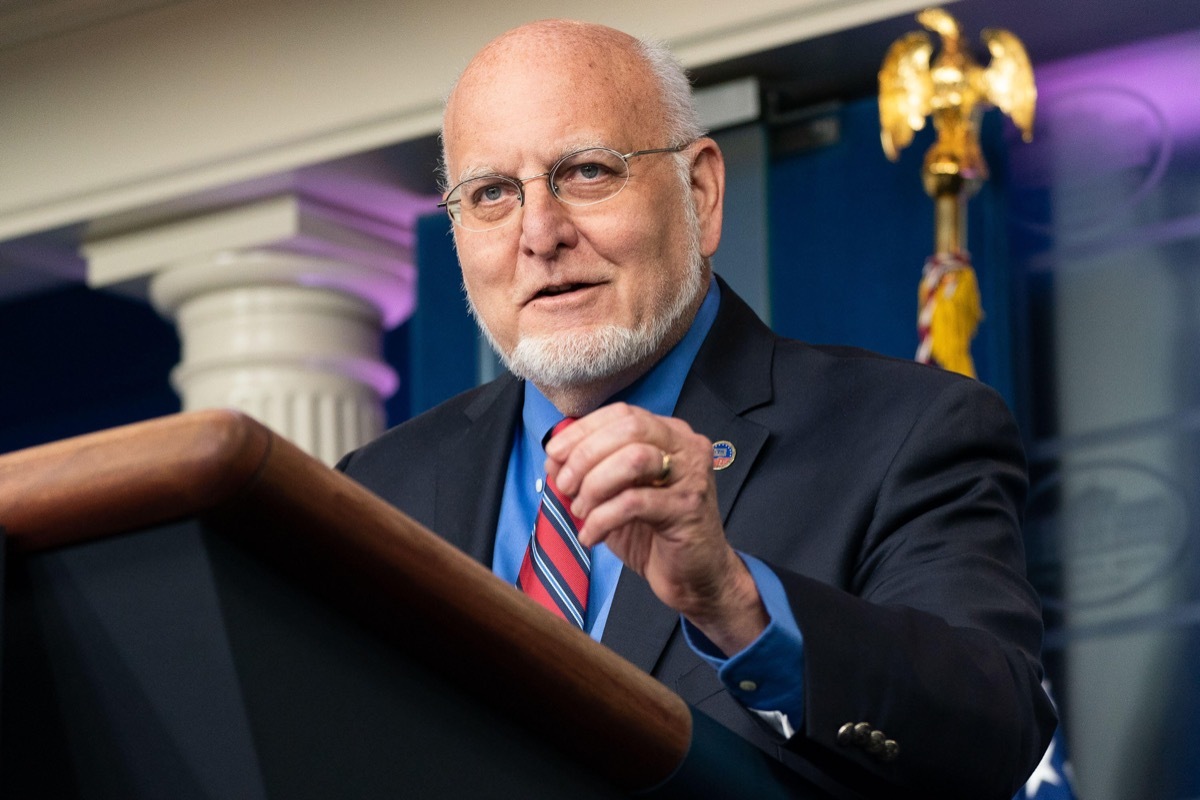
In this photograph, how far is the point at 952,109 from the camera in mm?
3602

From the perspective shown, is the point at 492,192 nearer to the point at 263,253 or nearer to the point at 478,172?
the point at 478,172

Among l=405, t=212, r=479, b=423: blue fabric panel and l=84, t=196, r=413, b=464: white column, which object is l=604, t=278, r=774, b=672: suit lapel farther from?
l=84, t=196, r=413, b=464: white column

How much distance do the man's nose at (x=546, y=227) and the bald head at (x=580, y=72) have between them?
0.11 m

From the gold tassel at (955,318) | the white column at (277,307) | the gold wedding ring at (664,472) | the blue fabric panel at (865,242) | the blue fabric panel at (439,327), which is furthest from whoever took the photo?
the white column at (277,307)

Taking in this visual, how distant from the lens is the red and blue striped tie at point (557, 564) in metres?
1.58

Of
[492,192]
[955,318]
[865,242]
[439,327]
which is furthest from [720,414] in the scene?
[439,327]

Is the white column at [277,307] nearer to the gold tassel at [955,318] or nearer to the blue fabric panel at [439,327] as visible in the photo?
the blue fabric panel at [439,327]

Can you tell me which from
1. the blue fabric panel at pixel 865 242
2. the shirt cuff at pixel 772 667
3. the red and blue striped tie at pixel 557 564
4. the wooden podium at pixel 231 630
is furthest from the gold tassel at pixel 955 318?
the wooden podium at pixel 231 630

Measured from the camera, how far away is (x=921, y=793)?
113cm

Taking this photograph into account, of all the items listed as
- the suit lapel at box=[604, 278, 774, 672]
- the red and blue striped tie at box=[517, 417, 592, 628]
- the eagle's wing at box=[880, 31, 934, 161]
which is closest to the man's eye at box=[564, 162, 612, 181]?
the suit lapel at box=[604, 278, 774, 672]

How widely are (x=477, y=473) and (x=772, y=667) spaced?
0.69m

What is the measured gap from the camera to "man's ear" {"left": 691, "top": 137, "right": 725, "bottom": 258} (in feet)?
6.40

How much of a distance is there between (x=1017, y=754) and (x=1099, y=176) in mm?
2828

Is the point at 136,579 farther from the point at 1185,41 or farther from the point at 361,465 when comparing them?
the point at 1185,41
